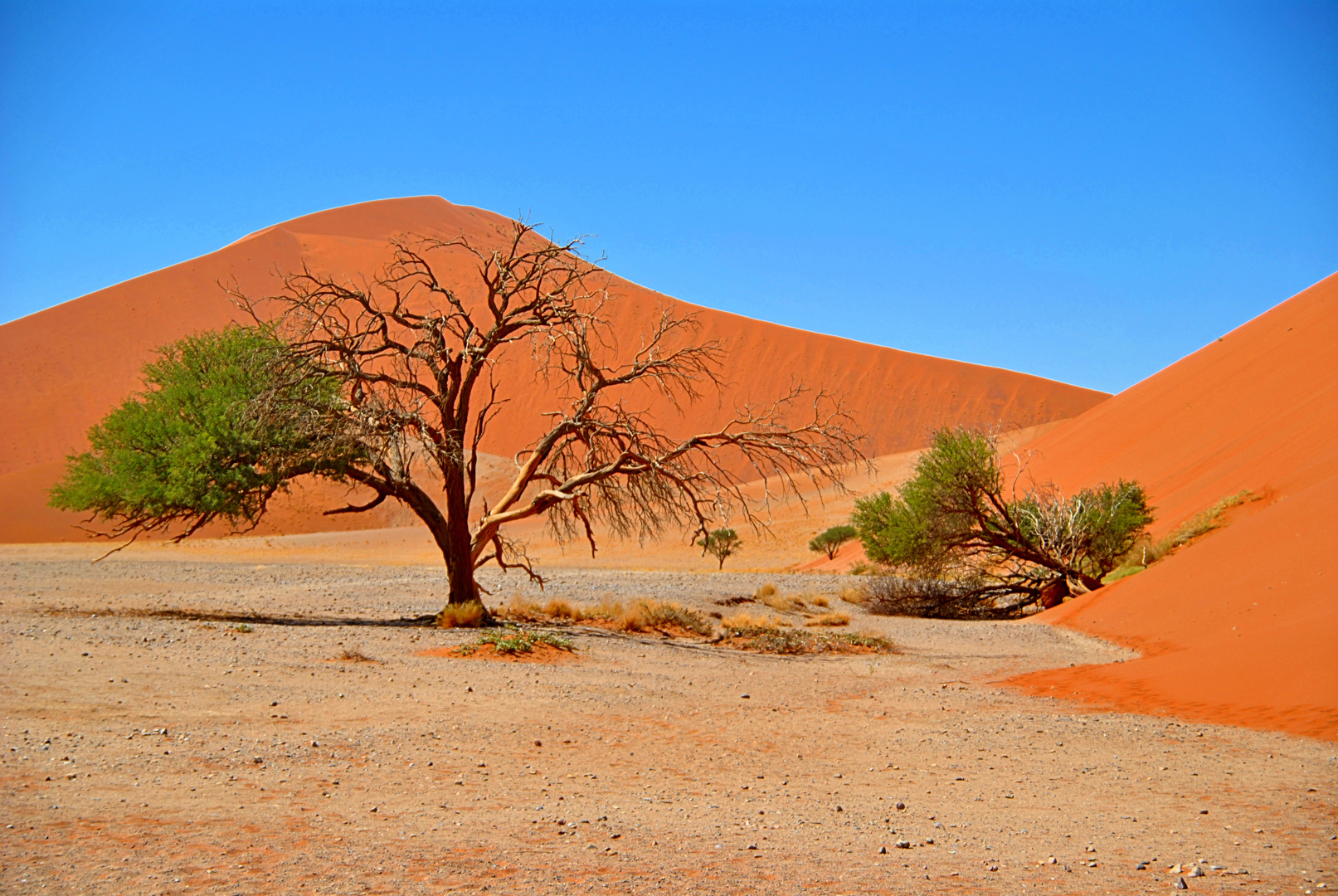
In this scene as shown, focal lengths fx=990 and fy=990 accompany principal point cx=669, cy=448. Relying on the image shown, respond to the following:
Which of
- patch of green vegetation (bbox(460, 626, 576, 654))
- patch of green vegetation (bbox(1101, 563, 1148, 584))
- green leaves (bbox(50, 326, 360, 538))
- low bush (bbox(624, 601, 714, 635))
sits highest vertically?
green leaves (bbox(50, 326, 360, 538))

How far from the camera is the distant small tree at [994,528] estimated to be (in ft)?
69.1

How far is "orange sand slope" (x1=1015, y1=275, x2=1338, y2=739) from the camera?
997 cm

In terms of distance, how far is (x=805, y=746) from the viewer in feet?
26.0

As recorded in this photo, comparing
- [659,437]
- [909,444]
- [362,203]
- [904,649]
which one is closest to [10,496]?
[659,437]

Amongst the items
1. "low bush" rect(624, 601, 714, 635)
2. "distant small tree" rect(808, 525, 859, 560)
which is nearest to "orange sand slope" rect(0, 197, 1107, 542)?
"distant small tree" rect(808, 525, 859, 560)

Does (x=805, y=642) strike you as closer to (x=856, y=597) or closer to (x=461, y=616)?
(x=461, y=616)

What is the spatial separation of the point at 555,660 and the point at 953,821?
6.82m

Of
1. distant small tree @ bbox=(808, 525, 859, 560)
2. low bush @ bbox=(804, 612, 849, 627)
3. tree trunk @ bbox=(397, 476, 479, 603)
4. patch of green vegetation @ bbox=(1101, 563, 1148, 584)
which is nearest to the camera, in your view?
tree trunk @ bbox=(397, 476, 479, 603)

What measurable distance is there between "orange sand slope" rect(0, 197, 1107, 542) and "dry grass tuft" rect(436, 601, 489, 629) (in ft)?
115

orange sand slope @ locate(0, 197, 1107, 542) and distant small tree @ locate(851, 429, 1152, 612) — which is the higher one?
orange sand slope @ locate(0, 197, 1107, 542)

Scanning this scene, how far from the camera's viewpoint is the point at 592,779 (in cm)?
654

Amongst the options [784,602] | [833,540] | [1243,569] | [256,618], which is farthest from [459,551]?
[833,540]

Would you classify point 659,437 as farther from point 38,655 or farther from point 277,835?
point 277,835

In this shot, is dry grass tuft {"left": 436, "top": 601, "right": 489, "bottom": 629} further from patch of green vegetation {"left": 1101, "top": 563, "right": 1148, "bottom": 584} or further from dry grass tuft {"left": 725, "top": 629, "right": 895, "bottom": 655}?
patch of green vegetation {"left": 1101, "top": 563, "right": 1148, "bottom": 584}
